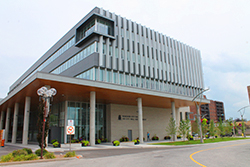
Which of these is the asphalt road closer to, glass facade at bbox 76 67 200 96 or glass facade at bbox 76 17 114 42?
glass facade at bbox 76 67 200 96

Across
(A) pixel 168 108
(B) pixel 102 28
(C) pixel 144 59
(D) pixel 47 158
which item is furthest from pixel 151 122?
(D) pixel 47 158

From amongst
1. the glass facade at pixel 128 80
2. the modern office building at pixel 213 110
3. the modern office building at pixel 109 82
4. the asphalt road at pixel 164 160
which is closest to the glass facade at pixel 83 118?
the modern office building at pixel 109 82

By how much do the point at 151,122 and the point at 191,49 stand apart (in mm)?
23712

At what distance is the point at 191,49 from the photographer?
55625 mm

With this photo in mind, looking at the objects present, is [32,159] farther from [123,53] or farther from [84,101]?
[123,53]

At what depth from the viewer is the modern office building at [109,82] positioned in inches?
1219

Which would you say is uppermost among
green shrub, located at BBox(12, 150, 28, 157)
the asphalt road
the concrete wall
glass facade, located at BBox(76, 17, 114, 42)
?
glass facade, located at BBox(76, 17, 114, 42)

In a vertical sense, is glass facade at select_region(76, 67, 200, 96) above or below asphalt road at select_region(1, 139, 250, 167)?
above

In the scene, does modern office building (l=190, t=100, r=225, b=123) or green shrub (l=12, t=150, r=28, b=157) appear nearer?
green shrub (l=12, t=150, r=28, b=157)

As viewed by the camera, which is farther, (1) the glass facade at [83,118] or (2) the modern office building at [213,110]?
(2) the modern office building at [213,110]

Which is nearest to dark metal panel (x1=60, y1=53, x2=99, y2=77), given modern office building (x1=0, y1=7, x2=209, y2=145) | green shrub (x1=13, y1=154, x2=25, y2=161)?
modern office building (x1=0, y1=7, x2=209, y2=145)

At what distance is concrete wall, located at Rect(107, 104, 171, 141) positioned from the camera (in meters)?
39.2

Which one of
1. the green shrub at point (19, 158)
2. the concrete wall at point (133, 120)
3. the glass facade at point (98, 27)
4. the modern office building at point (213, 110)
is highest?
the glass facade at point (98, 27)

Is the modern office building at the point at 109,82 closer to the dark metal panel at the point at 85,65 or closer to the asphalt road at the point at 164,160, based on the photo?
the dark metal panel at the point at 85,65
